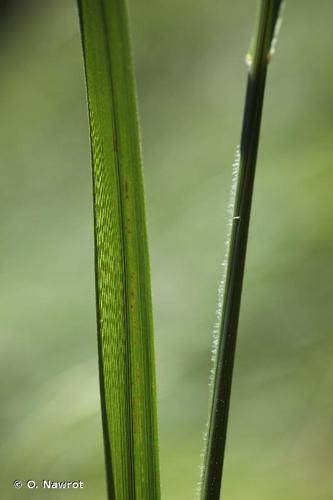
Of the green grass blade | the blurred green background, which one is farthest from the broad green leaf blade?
the blurred green background

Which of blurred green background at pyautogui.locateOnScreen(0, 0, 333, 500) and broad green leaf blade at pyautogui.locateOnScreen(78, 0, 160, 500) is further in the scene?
blurred green background at pyautogui.locateOnScreen(0, 0, 333, 500)

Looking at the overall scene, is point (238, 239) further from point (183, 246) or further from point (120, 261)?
point (183, 246)

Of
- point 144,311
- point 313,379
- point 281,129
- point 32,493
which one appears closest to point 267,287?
point 313,379

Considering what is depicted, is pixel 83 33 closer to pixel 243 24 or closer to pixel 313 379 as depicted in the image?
pixel 313 379

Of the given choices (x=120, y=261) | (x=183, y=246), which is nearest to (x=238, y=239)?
(x=120, y=261)

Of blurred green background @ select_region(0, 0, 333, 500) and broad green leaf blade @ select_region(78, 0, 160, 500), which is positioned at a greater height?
blurred green background @ select_region(0, 0, 333, 500)

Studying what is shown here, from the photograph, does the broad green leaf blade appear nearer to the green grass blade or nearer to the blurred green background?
the green grass blade
